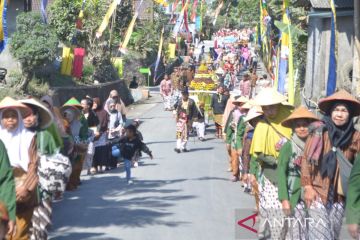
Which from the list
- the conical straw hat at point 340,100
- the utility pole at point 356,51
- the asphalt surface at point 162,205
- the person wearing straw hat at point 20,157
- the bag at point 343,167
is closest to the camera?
the bag at point 343,167

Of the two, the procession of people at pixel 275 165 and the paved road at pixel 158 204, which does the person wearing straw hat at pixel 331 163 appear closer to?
the procession of people at pixel 275 165

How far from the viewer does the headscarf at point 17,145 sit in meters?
7.64

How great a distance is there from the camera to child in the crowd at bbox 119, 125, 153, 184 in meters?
15.0

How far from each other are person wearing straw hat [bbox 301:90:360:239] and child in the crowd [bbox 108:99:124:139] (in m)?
11.0

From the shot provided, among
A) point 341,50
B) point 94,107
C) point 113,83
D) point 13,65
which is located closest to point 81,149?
point 94,107

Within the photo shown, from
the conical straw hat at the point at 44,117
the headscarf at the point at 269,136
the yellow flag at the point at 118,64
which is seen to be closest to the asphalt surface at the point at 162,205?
the headscarf at the point at 269,136

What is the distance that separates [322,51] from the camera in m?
21.2

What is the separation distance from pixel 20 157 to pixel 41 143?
1.38 m

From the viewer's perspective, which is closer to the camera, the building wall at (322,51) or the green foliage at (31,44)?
the building wall at (322,51)

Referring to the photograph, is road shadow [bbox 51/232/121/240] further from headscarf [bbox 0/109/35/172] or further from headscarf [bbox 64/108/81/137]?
headscarf [bbox 64/108/81/137]

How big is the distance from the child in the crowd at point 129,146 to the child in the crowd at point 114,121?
9.90 ft

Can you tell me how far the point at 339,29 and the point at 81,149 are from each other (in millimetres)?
7909

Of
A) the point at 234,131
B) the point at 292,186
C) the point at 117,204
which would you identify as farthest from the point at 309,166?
the point at 234,131

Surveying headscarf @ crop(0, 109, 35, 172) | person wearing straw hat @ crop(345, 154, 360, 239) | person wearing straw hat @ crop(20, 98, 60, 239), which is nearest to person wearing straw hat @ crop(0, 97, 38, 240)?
headscarf @ crop(0, 109, 35, 172)
